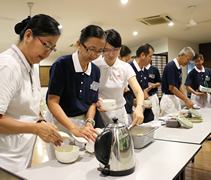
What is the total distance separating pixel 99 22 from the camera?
5.90 m

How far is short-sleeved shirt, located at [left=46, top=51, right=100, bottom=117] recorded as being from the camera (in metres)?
1.43

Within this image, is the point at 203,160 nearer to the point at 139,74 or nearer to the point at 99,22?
the point at 139,74

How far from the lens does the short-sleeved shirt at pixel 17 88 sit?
98cm

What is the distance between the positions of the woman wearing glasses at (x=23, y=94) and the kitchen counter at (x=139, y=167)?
6.1 inches

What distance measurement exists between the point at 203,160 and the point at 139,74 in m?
1.57

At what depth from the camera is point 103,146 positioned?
0.96 meters

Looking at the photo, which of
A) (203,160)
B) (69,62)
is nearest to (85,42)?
(69,62)

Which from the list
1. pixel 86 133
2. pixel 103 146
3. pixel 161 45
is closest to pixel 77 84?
pixel 86 133

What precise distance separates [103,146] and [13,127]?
1.49 feet

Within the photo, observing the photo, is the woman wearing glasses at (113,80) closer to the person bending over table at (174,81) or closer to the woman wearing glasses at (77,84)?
the woman wearing glasses at (77,84)

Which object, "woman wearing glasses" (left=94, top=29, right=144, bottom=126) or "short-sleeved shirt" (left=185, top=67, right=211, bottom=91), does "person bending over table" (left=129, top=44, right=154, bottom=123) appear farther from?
"short-sleeved shirt" (left=185, top=67, right=211, bottom=91)

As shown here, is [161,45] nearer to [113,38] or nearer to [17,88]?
[113,38]

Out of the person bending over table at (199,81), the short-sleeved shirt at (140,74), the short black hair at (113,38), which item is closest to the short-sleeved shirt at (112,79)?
the short black hair at (113,38)

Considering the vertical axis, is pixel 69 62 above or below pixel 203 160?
above
